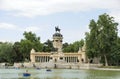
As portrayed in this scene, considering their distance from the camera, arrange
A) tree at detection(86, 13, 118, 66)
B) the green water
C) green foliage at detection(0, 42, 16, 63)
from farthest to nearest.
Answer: green foliage at detection(0, 42, 16, 63) → tree at detection(86, 13, 118, 66) → the green water

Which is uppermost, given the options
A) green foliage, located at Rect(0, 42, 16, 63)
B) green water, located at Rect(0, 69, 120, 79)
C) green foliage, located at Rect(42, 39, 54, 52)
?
green foliage, located at Rect(42, 39, 54, 52)

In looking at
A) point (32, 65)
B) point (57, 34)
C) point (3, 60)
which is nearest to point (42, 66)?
point (32, 65)

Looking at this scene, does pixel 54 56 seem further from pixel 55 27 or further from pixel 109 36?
pixel 109 36

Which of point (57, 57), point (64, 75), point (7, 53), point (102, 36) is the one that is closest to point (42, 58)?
point (57, 57)

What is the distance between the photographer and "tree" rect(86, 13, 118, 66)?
317ft

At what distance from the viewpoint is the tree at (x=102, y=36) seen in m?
96.6

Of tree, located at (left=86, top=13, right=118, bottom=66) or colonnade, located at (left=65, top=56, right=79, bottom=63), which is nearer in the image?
tree, located at (left=86, top=13, right=118, bottom=66)

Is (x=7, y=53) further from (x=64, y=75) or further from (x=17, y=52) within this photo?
(x=64, y=75)

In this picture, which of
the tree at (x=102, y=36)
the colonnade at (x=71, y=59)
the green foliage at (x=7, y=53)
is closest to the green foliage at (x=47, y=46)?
the green foliage at (x=7, y=53)

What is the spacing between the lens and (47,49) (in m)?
145

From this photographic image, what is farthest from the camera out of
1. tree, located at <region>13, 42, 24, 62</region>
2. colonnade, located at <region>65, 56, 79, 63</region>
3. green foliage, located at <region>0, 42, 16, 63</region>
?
green foliage, located at <region>0, 42, 16, 63</region>

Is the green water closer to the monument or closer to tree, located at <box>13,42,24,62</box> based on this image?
the monument

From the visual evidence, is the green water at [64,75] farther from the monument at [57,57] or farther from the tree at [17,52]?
the tree at [17,52]

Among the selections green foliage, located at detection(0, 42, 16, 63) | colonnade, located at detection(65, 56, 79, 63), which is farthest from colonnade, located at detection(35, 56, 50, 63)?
green foliage, located at detection(0, 42, 16, 63)
